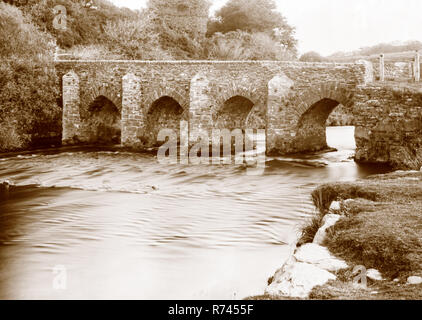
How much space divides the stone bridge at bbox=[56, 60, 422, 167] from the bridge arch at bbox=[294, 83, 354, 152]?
1.5 inches

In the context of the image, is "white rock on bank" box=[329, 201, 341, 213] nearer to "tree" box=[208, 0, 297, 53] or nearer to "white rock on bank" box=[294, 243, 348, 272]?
"white rock on bank" box=[294, 243, 348, 272]

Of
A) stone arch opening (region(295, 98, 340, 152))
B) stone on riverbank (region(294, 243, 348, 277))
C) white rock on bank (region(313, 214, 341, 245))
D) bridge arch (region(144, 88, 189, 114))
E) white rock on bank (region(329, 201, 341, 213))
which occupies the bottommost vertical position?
stone on riverbank (region(294, 243, 348, 277))

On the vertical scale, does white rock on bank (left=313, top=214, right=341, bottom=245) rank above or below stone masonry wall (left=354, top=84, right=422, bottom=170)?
below

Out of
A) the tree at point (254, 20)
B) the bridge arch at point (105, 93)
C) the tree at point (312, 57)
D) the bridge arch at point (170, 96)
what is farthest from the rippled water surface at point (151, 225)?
the tree at point (254, 20)

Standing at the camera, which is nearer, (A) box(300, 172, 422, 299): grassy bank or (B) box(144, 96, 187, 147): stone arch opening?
(A) box(300, 172, 422, 299): grassy bank

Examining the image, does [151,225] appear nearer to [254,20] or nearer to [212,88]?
[212,88]

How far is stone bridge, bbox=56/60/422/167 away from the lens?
18641 millimetres

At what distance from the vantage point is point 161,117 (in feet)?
85.5

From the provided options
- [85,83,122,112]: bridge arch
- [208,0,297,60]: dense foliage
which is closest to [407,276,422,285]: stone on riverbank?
[85,83,122,112]: bridge arch

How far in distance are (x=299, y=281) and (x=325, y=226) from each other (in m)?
1.56

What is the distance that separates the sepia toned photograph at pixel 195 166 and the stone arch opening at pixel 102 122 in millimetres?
87

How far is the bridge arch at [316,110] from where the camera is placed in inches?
808
